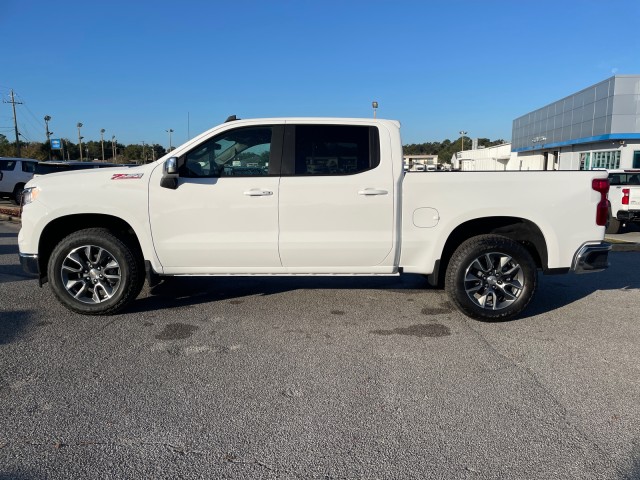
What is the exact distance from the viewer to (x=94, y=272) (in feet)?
16.9

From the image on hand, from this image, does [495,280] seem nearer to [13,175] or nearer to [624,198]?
[624,198]

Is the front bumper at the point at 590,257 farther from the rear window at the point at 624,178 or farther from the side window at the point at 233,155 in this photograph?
the rear window at the point at 624,178

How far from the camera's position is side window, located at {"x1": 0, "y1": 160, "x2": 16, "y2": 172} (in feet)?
65.6

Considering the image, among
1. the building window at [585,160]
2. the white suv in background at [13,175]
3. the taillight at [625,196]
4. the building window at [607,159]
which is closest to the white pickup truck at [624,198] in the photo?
the taillight at [625,196]

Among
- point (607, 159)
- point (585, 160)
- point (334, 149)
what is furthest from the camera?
point (585, 160)

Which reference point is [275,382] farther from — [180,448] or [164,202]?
[164,202]

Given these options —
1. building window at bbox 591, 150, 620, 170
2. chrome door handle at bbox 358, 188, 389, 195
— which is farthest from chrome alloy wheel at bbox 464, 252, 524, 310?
building window at bbox 591, 150, 620, 170

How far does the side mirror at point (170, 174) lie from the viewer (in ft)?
15.9

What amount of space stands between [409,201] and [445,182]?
41cm

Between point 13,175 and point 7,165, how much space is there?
18.6 inches

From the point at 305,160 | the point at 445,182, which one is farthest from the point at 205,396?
the point at 445,182

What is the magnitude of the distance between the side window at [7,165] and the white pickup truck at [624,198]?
21522mm

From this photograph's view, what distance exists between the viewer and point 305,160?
512 cm

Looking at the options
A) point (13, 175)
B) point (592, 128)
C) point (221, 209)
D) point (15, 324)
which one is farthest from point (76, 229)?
point (592, 128)
